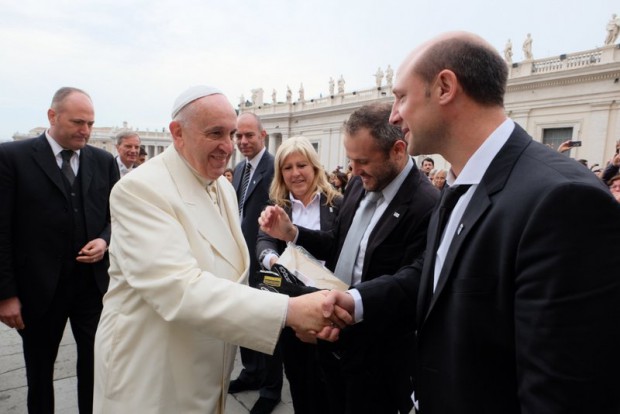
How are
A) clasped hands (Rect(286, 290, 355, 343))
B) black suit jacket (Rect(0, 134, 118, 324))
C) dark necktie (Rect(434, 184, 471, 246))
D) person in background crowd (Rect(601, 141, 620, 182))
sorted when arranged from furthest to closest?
person in background crowd (Rect(601, 141, 620, 182)) < black suit jacket (Rect(0, 134, 118, 324)) < clasped hands (Rect(286, 290, 355, 343)) < dark necktie (Rect(434, 184, 471, 246))

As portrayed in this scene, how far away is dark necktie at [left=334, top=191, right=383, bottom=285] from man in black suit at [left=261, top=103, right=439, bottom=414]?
2 centimetres

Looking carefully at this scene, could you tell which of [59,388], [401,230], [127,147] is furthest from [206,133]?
[127,147]

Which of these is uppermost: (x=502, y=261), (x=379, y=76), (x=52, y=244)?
(x=379, y=76)

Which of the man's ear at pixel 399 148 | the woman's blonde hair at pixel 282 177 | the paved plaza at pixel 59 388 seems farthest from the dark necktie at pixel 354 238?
the paved plaza at pixel 59 388

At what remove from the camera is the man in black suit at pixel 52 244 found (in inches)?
105

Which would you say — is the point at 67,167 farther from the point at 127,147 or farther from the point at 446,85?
the point at 127,147

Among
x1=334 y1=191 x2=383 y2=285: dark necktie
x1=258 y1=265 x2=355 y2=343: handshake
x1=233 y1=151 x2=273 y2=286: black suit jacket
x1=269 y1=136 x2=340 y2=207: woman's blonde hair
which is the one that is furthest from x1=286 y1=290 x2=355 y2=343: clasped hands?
x1=233 y1=151 x2=273 y2=286: black suit jacket

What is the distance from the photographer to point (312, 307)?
66.5 inches

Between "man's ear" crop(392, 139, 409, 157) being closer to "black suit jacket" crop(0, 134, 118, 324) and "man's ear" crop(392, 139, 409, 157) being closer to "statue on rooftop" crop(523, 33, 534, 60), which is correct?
"black suit jacket" crop(0, 134, 118, 324)

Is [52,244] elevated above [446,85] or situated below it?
below

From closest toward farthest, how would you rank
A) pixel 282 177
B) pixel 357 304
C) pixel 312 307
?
pixel 312 307, pixel 357 304, pixel 282 177

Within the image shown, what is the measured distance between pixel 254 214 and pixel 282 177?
2.47ft

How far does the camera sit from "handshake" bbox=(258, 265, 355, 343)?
168 centimetres

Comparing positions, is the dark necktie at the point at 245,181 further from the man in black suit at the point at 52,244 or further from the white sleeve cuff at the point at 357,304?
the white sleeve cuff at the point at 357,304
